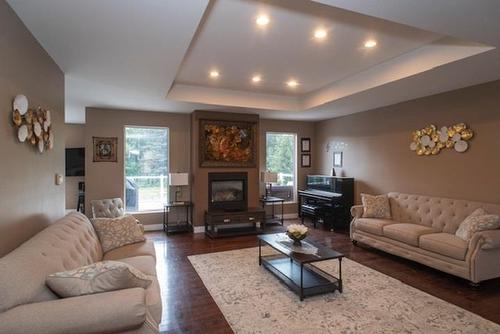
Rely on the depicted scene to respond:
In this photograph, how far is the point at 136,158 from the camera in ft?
20.9

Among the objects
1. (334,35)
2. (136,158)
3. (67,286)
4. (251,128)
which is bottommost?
(67,286)

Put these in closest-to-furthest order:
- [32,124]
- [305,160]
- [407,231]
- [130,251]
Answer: [32,124] → [130,251] → [407,231] → [305,160]

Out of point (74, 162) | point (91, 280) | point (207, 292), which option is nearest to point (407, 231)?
point (207, 292)


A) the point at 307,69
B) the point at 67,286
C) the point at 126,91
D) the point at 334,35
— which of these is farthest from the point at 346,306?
the point at 126,91

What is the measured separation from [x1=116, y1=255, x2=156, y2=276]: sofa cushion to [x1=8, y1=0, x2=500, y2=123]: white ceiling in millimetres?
2123

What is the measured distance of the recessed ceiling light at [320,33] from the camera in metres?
2.96

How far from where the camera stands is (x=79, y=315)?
1.49m

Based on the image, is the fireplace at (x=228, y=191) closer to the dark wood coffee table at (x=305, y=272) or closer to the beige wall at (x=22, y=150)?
the dark wood coffee table at (x=305, y=272)

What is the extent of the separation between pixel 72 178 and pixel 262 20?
817 cm

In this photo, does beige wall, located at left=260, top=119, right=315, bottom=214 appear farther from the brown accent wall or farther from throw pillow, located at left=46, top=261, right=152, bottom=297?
throw pillow, located at left=46, top=261, right=152, bottom=297

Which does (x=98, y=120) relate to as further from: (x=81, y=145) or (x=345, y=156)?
(x=345, y=156)

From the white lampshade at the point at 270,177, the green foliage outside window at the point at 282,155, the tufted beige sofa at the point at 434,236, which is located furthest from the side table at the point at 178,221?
the tufted beige sofa at the point at 434,236

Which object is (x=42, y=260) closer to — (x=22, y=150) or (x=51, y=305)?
(x=51, y=305)

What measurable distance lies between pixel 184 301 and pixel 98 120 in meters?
4.52
